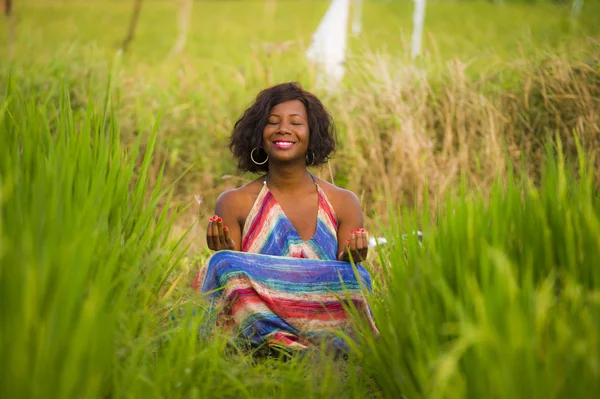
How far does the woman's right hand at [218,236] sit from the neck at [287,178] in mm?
426

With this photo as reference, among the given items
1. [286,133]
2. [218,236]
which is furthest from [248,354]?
[286,133]

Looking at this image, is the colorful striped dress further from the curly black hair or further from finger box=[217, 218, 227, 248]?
the curly black hair

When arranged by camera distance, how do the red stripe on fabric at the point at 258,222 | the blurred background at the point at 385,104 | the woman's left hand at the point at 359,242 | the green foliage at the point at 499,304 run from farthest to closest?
1. the blurred background at the point at 385,104
2. the red stripe on fabric at the point at 258,222
3. the woman's left hand at the point at 359,242
4. the green foliage at the point at 499,304

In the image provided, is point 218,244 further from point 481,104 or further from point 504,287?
point 481,104

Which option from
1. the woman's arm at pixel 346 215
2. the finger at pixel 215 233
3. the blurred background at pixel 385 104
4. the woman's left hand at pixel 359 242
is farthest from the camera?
the blurred background at pixel 385 104

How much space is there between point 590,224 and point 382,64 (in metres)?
3.52

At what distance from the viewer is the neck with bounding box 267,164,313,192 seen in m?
3.52

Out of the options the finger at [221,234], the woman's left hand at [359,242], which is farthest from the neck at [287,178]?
the woman's left hand at [359,242]

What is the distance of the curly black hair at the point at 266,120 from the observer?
3557 millimetres

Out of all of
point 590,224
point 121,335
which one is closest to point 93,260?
point 121,335

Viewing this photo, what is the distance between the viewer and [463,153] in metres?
5.07

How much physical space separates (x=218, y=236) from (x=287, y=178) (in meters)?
0.52

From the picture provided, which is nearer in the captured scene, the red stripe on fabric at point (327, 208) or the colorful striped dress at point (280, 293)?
the colorful striped dress at point (280, 293)

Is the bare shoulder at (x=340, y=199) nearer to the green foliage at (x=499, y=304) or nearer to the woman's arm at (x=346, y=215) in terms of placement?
the woman's arm at (x=346, y=215)
